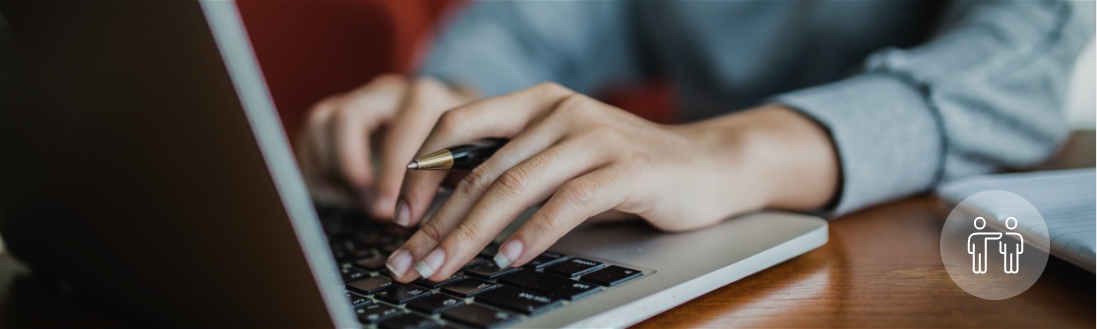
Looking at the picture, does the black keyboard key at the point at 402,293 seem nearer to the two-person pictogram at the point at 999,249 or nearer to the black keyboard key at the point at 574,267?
the black keyboard key at the point at 574,267

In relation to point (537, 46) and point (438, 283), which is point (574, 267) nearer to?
point (438, 283)

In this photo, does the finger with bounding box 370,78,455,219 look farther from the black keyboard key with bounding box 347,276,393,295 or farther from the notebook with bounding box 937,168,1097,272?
the notebook with bounding box 937,168,1097,272

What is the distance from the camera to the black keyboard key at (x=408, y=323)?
0.26 m

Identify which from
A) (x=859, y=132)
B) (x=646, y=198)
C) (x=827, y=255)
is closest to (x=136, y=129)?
(x=646, y=198)

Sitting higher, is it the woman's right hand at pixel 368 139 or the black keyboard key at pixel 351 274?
the woman's right hand at pixel 368 139

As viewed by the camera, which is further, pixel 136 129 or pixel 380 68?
pixel 380 68

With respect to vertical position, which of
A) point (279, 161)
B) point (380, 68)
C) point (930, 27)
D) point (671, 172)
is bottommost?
point (279, 161)

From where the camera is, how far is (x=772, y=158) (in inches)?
18.6

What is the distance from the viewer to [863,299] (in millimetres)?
315

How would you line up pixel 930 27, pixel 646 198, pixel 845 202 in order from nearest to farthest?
pixel 646 198, pixel 845 202, pixel 930 27

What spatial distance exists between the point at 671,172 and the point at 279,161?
26 centimetres

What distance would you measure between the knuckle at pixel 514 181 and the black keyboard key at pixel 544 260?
38 millimetres

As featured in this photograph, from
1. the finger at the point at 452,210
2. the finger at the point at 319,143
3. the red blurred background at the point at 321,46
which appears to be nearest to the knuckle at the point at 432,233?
the finger at the point at 452,210

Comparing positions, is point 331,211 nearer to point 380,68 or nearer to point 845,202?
point 845,202
